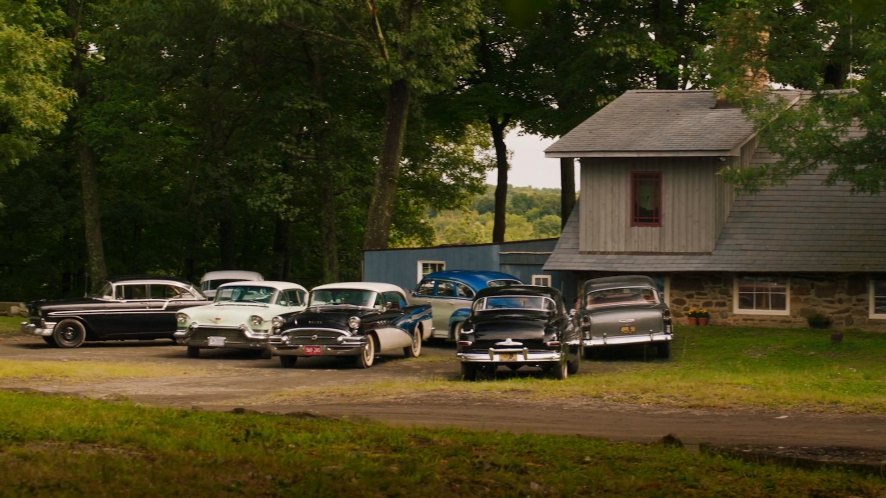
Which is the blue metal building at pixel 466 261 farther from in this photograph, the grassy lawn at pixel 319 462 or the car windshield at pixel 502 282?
the grassy lawn at pixel 319 462

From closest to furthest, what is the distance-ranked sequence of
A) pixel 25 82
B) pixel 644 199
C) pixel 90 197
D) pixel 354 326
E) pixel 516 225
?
pixel 354 326
pixel 644 199
pixel 25 82
pixel 90 197
pixel 516 225

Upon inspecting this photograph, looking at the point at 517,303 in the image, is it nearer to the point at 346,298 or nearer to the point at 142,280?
the point at 346,298

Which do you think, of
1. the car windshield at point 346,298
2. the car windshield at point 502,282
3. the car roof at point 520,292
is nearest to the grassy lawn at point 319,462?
the car roof at point 520,292

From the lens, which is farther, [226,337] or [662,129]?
[662,129]

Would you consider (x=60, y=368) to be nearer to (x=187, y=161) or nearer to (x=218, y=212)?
(x=187, y=161)

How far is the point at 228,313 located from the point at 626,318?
833cm

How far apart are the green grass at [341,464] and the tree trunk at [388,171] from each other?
2777 cm

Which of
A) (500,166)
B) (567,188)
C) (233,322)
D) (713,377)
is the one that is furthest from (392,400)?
(500,166)

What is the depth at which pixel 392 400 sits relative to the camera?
19.7 m

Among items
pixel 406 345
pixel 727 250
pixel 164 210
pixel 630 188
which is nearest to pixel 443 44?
pixel 630 188

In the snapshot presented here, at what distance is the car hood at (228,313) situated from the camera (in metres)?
27.9

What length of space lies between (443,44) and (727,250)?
38.3 feet

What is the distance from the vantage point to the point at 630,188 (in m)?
34.6

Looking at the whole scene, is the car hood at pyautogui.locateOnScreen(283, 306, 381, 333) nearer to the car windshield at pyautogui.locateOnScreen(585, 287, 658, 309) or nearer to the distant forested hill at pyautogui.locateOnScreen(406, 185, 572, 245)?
the car windshield at pyautogui.locateOnScreen(585, 287, 658, 309)
